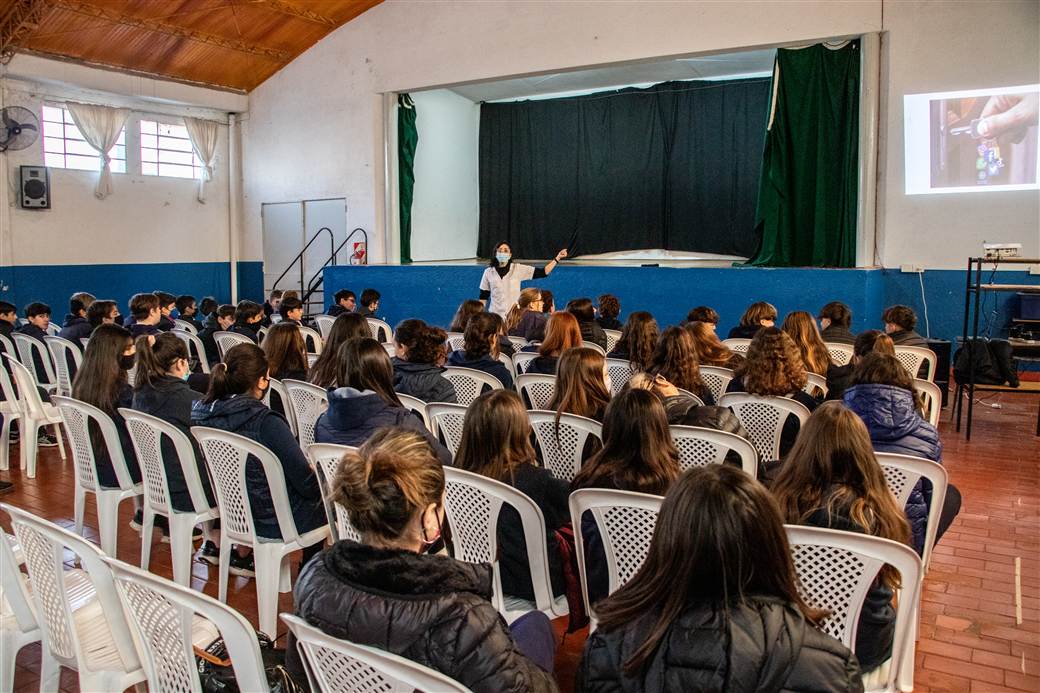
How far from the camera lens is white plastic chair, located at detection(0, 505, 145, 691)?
1699 mm

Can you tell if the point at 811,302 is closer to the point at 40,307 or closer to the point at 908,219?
the point at 908,219

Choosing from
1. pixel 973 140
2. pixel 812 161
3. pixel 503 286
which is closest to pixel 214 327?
pixel 503 286

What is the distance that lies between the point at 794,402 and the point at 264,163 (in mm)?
11502

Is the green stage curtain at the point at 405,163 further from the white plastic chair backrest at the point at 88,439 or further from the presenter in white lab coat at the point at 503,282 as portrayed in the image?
the white plastic chair backrest at the point at 88,439

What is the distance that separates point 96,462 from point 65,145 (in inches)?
391

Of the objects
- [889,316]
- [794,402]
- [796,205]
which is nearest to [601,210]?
[796,205]

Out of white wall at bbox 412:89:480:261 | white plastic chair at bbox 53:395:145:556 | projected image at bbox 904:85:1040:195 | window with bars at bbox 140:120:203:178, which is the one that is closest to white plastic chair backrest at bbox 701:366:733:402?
white plastic chair at bbox 53:395:145:556

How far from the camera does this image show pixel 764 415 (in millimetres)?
3582

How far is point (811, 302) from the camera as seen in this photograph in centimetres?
848

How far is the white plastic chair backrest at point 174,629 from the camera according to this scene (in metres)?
1.46

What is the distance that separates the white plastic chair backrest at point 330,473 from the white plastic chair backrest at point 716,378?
2250 millimetres

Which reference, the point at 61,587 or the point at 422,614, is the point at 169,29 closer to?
the point at 61,587

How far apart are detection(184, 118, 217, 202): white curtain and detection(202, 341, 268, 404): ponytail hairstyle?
11.3 metres

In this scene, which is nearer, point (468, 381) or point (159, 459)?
point (159, 459)
